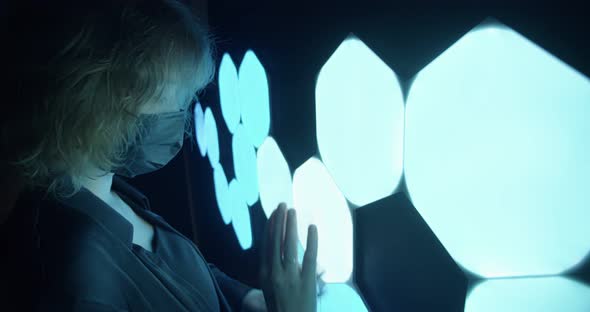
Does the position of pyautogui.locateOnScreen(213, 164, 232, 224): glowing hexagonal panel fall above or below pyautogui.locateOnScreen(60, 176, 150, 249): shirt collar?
below

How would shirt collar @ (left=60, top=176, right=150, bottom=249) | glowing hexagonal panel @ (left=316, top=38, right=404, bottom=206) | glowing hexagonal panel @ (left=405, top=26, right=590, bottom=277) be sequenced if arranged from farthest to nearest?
shirt collar @ (left=60, top=176, right=150, bottom=249) → glowing hexagonal panel @ (left=316, top=38, right=404, bottom=206) → glowing hexagonal panel @ (left=405, top=26, right=590, bottom=277)

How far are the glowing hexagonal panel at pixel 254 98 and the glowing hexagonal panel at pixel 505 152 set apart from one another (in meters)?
Result: 0.45

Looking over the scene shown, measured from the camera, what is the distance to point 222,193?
1224 millimetres

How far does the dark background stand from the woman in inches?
6.5

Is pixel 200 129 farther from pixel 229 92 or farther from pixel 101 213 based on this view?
pixel 101 213

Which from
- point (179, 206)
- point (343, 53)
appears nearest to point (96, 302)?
point (343, 53)

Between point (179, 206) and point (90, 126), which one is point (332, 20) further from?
point (179, 206)

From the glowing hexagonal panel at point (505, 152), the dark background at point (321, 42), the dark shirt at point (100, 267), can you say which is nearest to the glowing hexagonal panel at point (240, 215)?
the dark background at point (321, 42)

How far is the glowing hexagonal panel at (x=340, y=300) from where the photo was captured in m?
0.65

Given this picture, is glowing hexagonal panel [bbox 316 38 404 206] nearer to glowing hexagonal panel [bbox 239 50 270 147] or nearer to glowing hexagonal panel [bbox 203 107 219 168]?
glowing hexagonal panel [bbox 239 50 270 147]

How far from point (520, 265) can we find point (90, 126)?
22.6 inches

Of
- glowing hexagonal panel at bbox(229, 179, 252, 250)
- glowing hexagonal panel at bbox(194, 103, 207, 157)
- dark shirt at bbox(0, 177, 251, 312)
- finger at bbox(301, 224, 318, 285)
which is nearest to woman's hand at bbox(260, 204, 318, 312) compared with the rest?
finger at bbox(301, 224, 318, 285)

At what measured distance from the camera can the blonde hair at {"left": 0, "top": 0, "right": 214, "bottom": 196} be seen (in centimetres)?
59

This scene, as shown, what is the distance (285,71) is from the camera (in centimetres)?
78
